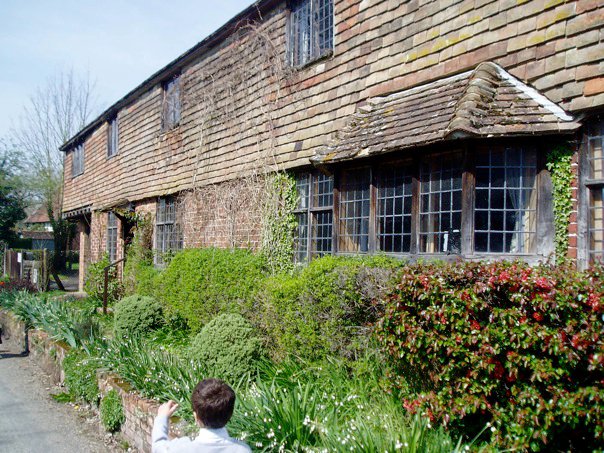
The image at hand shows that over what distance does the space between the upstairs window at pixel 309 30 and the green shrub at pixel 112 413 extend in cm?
644

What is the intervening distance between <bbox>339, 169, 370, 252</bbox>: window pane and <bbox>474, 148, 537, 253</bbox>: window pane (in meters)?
2.02

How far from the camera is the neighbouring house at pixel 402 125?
19.5ft

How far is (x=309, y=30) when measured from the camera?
10.3 m

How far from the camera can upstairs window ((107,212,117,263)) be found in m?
19.7

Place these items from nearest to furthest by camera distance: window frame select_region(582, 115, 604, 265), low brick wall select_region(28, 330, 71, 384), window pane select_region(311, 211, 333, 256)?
window frame select_region(582, 115, 604, 265)
low brick wall select_region(28, 330, 71, 384)
window pane select_region(311, 211, 333, 256)

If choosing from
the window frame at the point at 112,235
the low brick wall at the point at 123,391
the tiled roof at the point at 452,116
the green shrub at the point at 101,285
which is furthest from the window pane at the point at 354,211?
the window frame at the point at 112,235

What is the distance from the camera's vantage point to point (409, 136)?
6844 millimetres

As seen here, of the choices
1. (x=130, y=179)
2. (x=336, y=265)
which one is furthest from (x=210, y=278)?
(x=130, y=179)

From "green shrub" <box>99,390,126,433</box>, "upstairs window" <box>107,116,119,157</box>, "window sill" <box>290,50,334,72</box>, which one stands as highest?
"upstairs window" <box>107,116,119,157</box>

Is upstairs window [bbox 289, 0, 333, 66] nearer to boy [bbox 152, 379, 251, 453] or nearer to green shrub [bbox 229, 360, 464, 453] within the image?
green shrub [bbox 229, 360, 464, 453]

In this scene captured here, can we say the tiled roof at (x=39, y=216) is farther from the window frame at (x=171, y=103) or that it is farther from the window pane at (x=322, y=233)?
the window pane at (x=322, y=233)

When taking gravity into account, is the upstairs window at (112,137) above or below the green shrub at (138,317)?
above

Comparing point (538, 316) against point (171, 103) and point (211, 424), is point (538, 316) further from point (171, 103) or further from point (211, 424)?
point (171, 103)

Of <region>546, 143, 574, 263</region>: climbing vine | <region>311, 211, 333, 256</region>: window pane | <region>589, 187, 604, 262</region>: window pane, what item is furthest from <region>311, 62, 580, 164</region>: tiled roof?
<region>311, 211, 333, 256</region>: window pane
